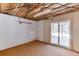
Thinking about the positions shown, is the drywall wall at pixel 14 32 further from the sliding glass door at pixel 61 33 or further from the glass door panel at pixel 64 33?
the glass door panel at pixel 64 33

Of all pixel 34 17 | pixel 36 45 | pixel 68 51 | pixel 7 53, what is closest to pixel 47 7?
pixel 34 17

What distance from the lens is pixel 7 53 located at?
6.11 feet

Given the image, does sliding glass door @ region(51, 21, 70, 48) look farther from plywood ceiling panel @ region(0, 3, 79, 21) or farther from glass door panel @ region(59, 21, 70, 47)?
plywood ceiling panel @ region(0, 3, 79, 21)

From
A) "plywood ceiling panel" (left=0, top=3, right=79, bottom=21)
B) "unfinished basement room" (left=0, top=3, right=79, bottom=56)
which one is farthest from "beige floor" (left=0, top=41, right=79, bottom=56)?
"plywood ceiling panel" (left=0, top=3, right=79, bottom=21)

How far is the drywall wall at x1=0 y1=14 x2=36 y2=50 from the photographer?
6.09ft

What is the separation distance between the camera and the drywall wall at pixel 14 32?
186 cm

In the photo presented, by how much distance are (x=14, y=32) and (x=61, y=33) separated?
76 cm

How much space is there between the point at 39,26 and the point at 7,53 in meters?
0.67

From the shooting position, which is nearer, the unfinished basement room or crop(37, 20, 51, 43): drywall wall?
the unfinished basement room

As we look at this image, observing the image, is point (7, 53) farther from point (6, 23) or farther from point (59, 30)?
point (59, 30)

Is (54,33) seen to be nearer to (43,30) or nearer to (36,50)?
(43,30)

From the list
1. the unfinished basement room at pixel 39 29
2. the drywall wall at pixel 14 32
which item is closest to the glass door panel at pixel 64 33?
the unfinished basement room at pixel 39 29

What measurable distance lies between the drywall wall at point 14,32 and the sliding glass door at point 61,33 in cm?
Result: 32

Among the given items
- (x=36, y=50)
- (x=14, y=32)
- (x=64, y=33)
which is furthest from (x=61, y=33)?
(x=14, y=32)
